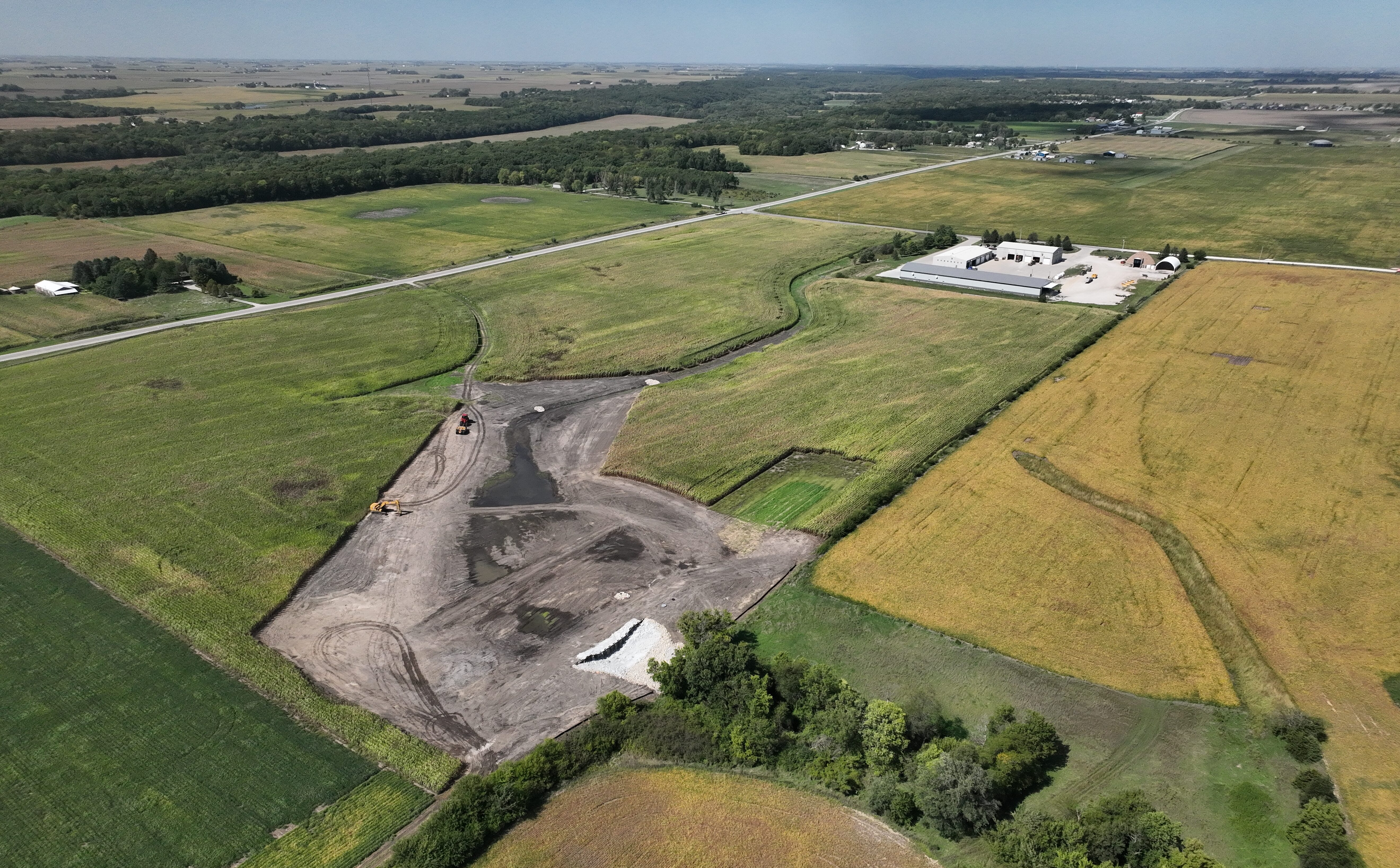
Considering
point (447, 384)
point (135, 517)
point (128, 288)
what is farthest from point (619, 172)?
point (135, 517)

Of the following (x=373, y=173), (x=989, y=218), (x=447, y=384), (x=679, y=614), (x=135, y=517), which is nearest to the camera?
(x=679, y=614)

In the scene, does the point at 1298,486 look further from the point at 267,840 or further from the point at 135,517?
the point at 135,517

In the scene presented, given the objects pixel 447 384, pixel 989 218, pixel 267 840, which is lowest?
pixel 267 840

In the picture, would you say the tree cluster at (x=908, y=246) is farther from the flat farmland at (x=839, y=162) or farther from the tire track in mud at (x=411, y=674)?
the tire track in mud at (x=411, y=674)

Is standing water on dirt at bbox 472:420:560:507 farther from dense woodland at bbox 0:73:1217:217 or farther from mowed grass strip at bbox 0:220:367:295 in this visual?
dense woodland at bbox 0:73:1217:217

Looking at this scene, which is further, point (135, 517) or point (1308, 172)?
point (1308, 172)

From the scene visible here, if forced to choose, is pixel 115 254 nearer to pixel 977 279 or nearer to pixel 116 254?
pixel 116 254
